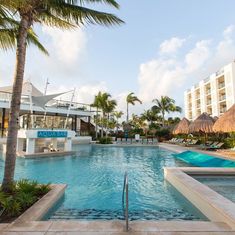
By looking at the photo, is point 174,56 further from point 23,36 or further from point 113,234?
point 113,234

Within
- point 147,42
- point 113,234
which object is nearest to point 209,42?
point 147,42

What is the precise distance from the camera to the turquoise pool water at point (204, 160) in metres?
10.6

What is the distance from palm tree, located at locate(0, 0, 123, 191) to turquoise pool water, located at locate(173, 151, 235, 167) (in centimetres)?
870

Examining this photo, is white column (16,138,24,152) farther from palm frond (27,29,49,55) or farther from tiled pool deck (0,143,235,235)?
tiled pool deck (0,143,235,235)

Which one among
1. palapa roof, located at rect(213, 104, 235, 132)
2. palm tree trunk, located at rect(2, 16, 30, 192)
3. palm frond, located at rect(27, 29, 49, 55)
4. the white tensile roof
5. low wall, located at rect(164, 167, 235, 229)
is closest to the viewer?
low wall, located at rect(164, 167, 235, 229)

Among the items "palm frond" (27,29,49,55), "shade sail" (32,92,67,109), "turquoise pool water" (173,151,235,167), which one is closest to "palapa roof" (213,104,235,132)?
"turquoise pool water" (173,151,235,167)

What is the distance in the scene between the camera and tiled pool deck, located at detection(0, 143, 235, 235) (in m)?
3.51

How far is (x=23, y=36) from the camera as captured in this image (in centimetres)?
541

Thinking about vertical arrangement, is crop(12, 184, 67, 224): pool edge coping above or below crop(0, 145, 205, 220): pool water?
above

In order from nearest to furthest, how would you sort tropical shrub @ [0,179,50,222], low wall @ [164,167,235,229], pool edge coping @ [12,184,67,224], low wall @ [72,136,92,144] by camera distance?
1. pool edge coping @ [12,184,67,224]
2. low wall @ [164,167,235,229]
3. tropical shrub @ [0,179,50,222]
4. low wall @ [72,136,92,144]

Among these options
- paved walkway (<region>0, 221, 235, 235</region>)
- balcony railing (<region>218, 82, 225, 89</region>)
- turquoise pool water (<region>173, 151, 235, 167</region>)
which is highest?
A: balcony railing (<region>218, 82, 225, 89</region>)

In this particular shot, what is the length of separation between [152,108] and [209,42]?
1349 inches

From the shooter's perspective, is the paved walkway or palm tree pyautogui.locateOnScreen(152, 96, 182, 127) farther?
palm tree pyautogui.locateOnScreen(152, 96, 182, 127)

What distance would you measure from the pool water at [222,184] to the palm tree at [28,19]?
20.3 feet
